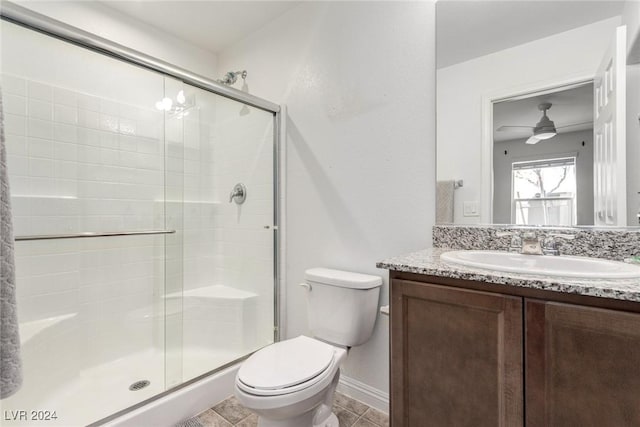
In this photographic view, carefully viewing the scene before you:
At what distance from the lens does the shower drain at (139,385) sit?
1.64 metres

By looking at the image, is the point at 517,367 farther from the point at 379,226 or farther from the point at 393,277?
the point at 379,226

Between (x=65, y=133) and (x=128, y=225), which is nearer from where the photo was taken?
(x=65, y=133)

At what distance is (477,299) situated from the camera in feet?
2.89

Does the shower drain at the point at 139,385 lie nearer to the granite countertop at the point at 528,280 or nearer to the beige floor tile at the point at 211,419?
the beige floor tile at the point at 211,419

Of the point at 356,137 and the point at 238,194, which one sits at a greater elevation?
the point at 356,137

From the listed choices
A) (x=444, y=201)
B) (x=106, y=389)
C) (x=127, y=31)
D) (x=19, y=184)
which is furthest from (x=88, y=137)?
(x=444, y=201)

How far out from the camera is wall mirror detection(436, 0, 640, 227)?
1.13 metres

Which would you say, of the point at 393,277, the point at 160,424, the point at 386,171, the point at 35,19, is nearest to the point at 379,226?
the point at 386,171

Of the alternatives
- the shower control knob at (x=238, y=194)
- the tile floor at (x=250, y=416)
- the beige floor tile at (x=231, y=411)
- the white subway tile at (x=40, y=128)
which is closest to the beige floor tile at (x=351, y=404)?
the tile floor at (x=250, y=416)

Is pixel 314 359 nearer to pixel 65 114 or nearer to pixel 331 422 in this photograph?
pixel 331 422

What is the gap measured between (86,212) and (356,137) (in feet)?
5.57

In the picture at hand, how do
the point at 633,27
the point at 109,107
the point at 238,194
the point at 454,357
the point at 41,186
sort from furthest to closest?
1. the point at 238,194
2. the point at 109,107
3. the point at 41,186
4. the point at 633,27
5. the point at 454,357

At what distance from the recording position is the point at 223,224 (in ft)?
7.19

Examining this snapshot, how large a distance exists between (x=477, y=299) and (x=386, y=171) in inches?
34.3
